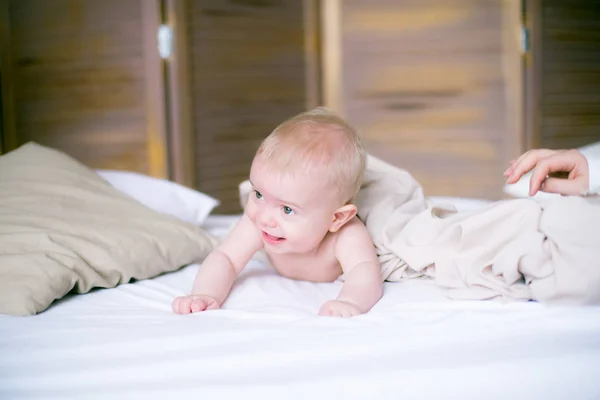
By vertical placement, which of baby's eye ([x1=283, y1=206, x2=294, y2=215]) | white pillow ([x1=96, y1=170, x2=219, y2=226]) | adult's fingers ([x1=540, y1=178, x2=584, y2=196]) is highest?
adult's fingers ([x1=540, y1=178, x2=584, y2=196])

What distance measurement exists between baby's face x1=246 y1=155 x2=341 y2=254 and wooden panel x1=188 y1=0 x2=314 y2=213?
1616mm

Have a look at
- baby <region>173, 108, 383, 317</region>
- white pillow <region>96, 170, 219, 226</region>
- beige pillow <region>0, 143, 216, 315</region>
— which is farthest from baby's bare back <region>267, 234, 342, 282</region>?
white pillow <region>96, 170, 219, 226</region>

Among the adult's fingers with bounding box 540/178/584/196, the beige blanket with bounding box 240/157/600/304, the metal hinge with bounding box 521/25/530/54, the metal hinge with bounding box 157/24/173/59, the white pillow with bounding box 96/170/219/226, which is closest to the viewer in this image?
the beige blanket with bounding box 240/157/600/304

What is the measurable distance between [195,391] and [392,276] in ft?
1.85

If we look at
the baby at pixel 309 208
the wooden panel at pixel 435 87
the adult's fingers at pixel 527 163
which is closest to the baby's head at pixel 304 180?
the baby at pixel 309 208

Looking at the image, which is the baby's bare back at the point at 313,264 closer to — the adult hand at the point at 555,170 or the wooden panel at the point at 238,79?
the adult hand at the point at 555,170

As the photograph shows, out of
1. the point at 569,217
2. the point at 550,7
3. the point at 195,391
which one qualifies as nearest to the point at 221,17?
the point at 550,7

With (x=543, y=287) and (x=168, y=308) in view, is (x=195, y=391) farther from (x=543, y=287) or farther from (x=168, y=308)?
(x=543, y=287)

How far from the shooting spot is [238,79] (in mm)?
2785

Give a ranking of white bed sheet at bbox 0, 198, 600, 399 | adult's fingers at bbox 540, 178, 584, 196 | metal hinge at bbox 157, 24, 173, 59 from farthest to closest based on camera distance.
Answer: metal hinge at bbox 157, 24, 173, 59, adult's fingers at bbox 540, 178, 584, 196, white bed sheet at bbox 0, 198, 600, 399

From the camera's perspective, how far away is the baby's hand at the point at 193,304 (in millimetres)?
1016

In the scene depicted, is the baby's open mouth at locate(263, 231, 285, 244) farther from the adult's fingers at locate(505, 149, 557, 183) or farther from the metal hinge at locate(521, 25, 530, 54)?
the metal hinge at locate(521, 25, 530, 54)

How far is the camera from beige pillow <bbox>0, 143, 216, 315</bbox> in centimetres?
105

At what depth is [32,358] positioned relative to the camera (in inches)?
31.8
